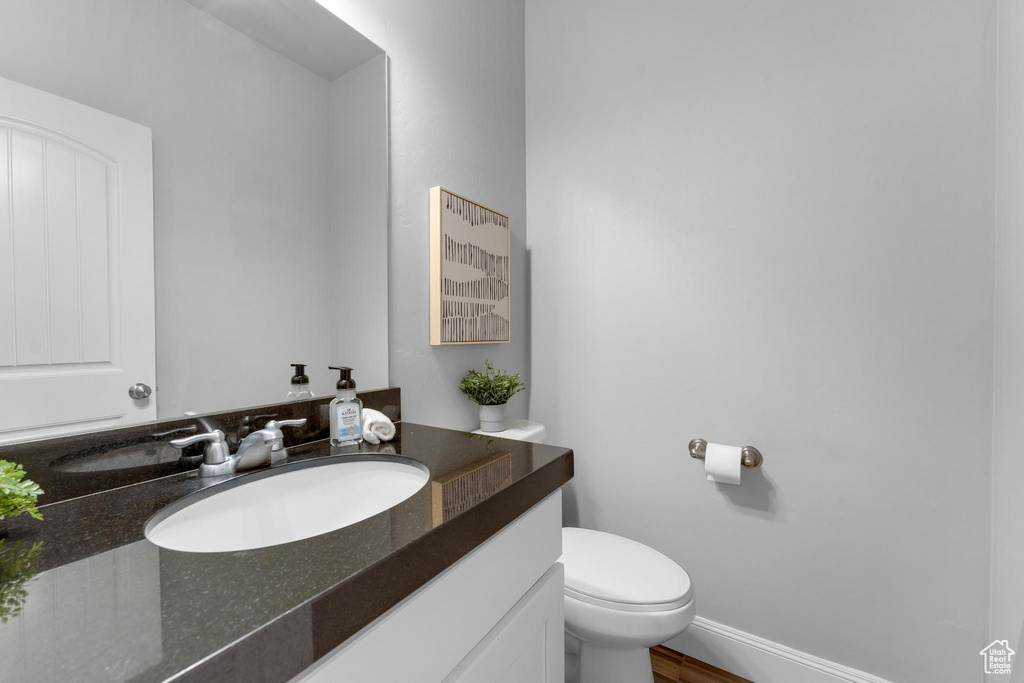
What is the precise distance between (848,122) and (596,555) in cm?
143

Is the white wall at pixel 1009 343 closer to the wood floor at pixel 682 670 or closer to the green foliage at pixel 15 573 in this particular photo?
the wood floor at pixel 682 670

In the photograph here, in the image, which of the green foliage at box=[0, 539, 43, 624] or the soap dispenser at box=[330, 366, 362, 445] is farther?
the soap dispenser at box=[330, 366, 362, 445]

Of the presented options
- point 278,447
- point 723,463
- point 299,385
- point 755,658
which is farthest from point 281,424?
point 755,658

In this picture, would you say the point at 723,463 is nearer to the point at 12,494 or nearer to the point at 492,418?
the point at 492,418

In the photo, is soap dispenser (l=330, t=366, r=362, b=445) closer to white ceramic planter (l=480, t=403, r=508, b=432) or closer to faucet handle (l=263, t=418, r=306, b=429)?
faucet handle (l=263, t=418, r=306, b=429)

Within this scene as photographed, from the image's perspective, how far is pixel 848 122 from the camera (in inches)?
48.1

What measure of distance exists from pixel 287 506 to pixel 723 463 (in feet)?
3.86

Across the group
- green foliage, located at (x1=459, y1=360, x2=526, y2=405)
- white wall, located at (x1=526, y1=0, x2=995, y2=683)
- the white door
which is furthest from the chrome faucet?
white wall, located at (x1=526, y1=0, x2=995, y2=683)

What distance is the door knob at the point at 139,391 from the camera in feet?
2.36

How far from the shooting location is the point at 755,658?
1358mm

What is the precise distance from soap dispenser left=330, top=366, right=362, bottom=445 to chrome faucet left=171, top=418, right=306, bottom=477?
13cm

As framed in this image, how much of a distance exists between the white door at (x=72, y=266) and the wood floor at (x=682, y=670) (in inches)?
62.3

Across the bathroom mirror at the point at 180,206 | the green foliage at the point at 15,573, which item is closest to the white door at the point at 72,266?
the bathroom mirror at the point at 180,206

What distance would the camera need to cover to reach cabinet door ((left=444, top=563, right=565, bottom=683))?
63cm
